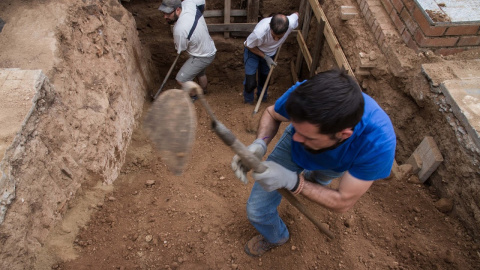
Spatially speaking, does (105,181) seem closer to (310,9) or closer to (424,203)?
(424,203)

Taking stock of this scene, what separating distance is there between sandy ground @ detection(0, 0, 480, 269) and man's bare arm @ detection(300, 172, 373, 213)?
1.03m

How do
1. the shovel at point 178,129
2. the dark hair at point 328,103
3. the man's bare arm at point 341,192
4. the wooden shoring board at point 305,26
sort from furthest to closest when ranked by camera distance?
the wooden shoring board at point 305,26 → the man's bare arm at point 341,192 → the shovel at point 178,129 → the dark hair at point 328,103

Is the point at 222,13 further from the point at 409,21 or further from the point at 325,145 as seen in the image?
the point at 325,145

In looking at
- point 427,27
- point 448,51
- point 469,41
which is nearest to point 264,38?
point 427,27

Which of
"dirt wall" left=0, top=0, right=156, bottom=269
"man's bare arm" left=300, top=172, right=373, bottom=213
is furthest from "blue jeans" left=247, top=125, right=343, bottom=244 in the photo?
"dirt wall" left=0, top=0, right=156, bottom=269

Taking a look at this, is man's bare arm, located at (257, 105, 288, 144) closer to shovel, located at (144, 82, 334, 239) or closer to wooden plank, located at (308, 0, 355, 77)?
shovel, located at (144, 82, 334, 239)

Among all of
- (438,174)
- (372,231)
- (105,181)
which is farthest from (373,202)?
(105,181)

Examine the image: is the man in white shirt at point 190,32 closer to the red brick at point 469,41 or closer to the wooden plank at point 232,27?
the wooden plank at point 232,27

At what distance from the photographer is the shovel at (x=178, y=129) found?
1780 millimetres

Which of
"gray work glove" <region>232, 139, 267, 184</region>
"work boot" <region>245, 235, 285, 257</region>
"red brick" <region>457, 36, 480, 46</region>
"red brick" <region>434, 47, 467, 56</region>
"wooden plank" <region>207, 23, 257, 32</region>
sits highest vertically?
"red brick" <region>457, 36, 480, 46</region>

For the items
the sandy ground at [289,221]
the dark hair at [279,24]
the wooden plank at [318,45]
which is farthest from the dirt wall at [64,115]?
the wooden plank at [318,45]

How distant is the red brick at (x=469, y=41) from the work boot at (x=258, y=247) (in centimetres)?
279

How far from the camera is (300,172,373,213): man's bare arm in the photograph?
6.49 feet

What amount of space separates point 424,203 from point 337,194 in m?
1.54
